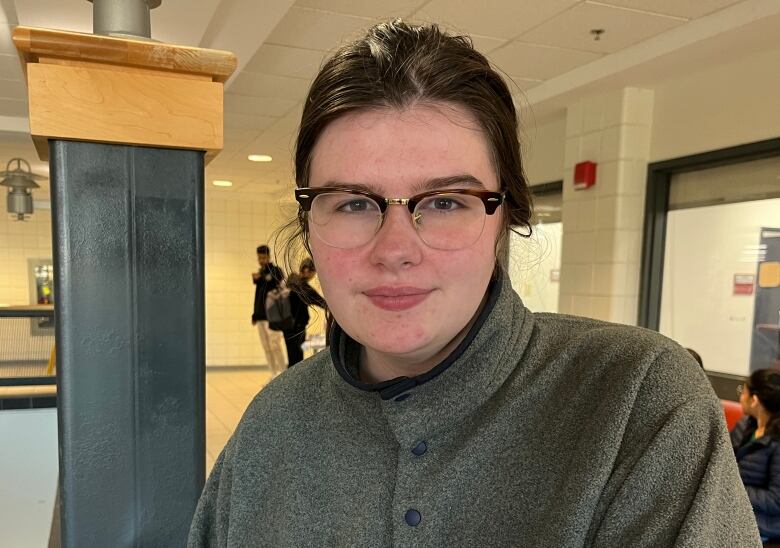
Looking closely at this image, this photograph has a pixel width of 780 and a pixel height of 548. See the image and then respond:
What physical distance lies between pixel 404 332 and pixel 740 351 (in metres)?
3.16

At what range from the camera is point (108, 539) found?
3.64ft

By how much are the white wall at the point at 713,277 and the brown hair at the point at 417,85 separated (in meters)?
2.92

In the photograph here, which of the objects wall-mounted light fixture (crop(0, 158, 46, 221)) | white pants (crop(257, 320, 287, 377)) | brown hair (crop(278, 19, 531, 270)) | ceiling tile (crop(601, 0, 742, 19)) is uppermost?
ceiling tile (crop(601, 0, 742, 19))

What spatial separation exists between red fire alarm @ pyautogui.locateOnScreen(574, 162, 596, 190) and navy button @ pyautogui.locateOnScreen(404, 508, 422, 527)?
336 centimetres

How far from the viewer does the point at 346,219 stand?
2.34 feet

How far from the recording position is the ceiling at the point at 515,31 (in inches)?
102

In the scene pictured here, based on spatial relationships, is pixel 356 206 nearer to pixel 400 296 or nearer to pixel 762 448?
pixel 400 296

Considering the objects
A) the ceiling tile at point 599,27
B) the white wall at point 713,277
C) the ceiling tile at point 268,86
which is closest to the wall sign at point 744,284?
the white wall at point 713,277

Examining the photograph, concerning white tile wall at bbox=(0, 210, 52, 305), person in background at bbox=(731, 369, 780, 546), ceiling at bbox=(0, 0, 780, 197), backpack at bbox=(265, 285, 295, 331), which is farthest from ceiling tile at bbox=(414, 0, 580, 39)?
white tile wall at bbox=(0, 210, 52, 305)

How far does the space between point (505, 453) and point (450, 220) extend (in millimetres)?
282

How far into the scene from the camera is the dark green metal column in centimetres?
107

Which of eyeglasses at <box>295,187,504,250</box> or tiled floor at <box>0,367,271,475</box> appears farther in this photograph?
tiled floor at <box>0,367,271,475</box>

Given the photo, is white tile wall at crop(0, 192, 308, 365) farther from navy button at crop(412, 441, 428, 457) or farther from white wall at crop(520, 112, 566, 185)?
navy button at crop(412, 441, 428, 457)

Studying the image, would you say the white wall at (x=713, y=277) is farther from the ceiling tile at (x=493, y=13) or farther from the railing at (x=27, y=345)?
the railing at (x=27, y=345)
